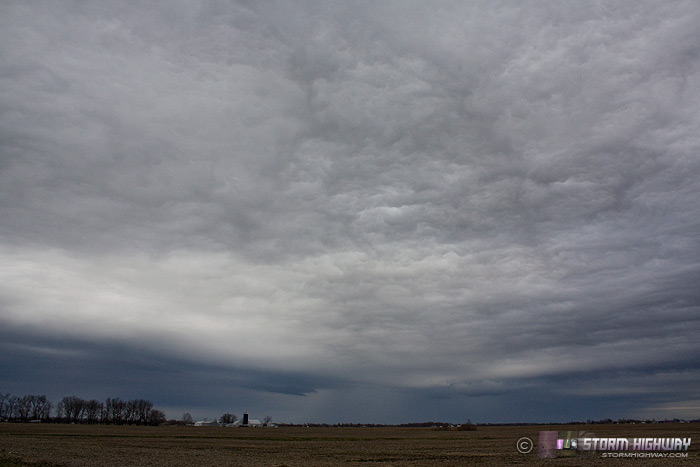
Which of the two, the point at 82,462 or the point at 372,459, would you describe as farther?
the point at 372,459

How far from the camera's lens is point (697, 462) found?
133 ft

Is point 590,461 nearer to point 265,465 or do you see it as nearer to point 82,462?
point 265,465

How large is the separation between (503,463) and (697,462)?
1508cm

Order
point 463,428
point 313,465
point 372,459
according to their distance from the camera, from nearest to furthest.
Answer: point 313,465 → point 372,459 → point 463,428

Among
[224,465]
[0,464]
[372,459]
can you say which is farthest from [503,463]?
[0,464]

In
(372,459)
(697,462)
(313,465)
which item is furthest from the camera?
(372,459)

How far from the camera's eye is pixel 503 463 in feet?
144

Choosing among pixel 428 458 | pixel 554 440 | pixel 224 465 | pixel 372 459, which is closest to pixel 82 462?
pixel 224 465
